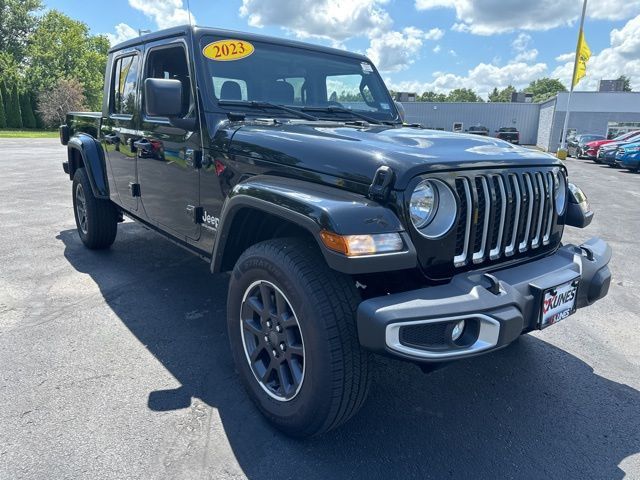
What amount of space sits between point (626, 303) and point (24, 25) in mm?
65406

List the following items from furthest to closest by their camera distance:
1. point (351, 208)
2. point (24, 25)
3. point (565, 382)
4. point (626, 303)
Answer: point (24, 25) → point (626, 303) → point (565, 382) → point (351, 208)

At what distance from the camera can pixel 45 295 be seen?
163 inches

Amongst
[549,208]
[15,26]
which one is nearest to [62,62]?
[15,26]

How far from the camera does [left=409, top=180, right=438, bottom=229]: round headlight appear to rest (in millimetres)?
2160

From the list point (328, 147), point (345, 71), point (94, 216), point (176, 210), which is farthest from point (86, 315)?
point (345, 71)

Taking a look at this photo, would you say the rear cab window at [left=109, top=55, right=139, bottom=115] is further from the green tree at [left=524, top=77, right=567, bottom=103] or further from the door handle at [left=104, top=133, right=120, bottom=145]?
the green tree at [left=524, top=77, right=567, bottom=103]

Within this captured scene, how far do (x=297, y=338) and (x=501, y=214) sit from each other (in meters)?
1.15

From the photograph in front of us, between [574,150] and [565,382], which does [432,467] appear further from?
[574,150]

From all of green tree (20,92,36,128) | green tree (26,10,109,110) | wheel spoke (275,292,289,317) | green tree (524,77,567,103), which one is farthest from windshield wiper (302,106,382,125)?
green tree (524,77,567,103)

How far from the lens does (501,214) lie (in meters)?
2.38

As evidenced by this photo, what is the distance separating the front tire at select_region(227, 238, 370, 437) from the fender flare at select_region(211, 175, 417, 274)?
17 cm

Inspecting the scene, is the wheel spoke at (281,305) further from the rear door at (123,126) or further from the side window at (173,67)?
the rear door at (123,126)

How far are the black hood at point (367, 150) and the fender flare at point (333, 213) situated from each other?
4.7 inches

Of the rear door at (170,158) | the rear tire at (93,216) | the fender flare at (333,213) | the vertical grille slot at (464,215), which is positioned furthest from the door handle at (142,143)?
the vertical grille slot at (464,215)
